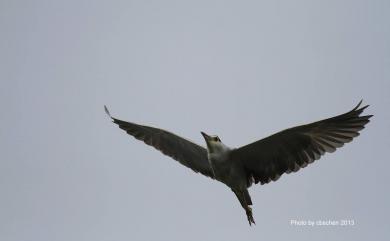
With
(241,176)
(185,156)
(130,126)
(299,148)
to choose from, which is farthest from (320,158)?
(130,126)

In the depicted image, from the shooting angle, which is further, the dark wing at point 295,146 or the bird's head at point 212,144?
the bird's head at point 212,144

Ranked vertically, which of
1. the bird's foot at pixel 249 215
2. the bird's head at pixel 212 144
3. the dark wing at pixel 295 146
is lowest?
A: the bird's foot at pixel 249 215

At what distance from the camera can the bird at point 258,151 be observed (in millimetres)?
14617

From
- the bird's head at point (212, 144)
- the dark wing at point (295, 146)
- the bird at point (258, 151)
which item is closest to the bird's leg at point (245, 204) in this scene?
the bird at point (258, 151)

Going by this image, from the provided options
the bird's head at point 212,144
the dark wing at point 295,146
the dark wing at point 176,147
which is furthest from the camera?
the dark wing at point 176,147

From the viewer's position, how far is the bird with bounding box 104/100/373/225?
48.0 feet

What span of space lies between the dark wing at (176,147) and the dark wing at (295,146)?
39.3 inches

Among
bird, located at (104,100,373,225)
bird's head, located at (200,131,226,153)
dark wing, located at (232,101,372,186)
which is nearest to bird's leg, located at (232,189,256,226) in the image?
bird, located at (104,100,373,225)

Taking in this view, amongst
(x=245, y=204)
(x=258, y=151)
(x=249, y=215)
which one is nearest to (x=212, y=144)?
(x=258, y=151)

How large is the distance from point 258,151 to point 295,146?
758 mm

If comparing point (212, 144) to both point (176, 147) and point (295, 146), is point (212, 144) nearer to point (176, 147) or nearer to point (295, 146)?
point (176, 147)

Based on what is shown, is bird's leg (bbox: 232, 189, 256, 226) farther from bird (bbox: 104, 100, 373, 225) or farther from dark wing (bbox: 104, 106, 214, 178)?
dark wing (bbox: 104, 106, 214, 178)

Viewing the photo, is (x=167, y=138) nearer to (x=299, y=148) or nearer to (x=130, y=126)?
(x=130, y=126)

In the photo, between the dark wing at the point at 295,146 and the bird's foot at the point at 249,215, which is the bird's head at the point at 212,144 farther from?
the bird's foot at the point at 249,215
